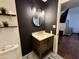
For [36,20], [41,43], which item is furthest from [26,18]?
[41,43]

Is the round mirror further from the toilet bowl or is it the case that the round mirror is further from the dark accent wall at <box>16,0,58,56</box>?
the toilet bowl

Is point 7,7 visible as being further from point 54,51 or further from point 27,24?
point 54,51

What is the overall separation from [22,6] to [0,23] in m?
0.99

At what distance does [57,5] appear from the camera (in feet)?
7.66

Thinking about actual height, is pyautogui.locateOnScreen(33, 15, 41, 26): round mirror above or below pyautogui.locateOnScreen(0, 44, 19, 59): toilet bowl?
above

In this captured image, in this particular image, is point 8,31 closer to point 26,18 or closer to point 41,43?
point 26,18

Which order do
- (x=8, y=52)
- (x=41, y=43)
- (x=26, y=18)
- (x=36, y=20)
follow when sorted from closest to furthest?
(x=8, y=52)
(x=41, y=43)
(x=26, y=18)
(x=36, y=20)

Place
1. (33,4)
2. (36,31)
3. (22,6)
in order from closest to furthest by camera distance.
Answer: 1. (22,6)
2. (33,4)
3. (36,31)

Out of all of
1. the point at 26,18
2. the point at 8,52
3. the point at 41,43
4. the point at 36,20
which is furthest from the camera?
the point at 36,20

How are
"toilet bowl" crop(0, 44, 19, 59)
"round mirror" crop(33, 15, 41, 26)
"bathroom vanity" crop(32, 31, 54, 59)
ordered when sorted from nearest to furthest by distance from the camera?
"toilet bowl" crop(0, 44, 19, 59) < "bathroom vanity" crop(32, 31, 54, 59) < "round mirror" crop(33, 15, 41, 26)

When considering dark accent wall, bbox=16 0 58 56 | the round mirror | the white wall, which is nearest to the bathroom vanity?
dark accent wall, bbox=16 0 58 56

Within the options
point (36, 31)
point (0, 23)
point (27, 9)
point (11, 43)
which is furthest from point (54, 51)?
point (0, 23)

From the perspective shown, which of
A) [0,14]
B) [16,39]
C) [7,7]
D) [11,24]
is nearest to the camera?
[0,14]

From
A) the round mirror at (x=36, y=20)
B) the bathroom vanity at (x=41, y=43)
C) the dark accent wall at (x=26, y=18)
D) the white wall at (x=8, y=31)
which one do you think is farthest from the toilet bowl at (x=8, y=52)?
the round mirror at (x=36, y=20)
